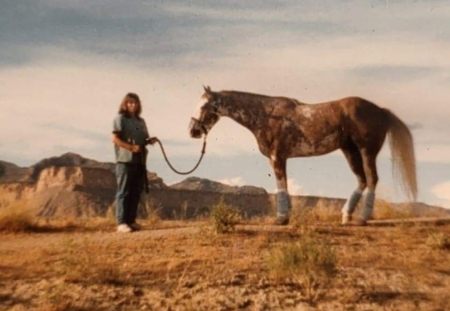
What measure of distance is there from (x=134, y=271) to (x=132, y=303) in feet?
3.51

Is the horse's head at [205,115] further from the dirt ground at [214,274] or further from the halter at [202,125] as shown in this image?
the dirt ground at [214,274]

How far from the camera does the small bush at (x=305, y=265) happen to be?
324 inches

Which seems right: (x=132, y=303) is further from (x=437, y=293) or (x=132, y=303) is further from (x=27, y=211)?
(x=27, y=211)

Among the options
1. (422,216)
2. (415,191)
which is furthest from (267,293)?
(422,216)

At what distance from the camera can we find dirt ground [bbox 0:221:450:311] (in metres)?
7.72

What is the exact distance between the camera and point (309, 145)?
12.4m

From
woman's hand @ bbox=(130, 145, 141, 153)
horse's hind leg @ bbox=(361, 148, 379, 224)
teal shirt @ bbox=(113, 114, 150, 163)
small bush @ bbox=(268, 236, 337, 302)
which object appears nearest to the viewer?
small bush @ bbox=(268, 236, 337, 302)

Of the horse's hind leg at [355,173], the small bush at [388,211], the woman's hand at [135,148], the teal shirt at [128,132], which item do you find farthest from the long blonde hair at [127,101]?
the small bush at [388,211]

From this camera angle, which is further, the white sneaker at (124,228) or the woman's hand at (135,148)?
the white sneaker at (124,228)

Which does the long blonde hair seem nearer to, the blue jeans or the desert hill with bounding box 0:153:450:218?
the blue jeans

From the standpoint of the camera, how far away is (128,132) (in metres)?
12.0

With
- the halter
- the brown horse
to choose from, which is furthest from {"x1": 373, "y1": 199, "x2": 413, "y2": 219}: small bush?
the halter

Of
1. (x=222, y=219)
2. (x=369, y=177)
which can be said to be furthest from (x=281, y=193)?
(x=369, y=177)

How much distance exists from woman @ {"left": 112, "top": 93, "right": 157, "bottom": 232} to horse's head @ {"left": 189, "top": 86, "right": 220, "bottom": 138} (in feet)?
2.75
